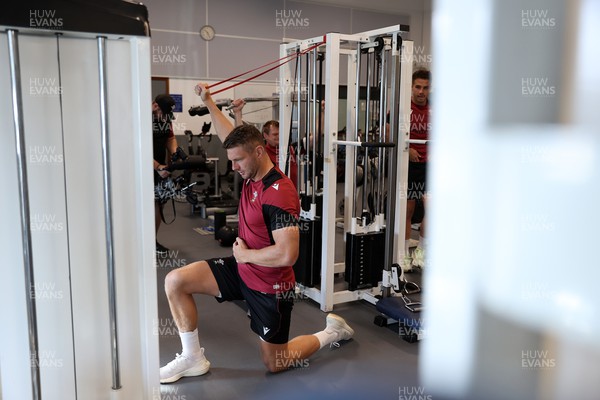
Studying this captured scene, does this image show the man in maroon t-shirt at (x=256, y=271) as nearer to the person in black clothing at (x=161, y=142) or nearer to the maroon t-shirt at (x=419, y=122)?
the maroon t-shirt at (x=419, y=122)

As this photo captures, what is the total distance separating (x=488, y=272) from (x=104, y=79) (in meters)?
1.09

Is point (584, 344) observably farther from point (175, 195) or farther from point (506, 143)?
point (175, 195)

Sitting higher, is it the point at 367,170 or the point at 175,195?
the point at 367,170

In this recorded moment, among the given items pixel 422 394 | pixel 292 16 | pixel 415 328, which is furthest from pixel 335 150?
pixel 292 16

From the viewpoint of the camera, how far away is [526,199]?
3.63 feet

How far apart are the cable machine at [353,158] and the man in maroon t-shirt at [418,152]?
12.5 inches

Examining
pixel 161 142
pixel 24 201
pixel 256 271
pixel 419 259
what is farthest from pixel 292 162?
pixel 24 201

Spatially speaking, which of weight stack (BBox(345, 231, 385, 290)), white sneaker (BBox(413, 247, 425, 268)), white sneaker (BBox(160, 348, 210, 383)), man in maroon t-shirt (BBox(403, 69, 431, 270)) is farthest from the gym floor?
man in maroon t-shirt (BBox(403, 69, 431, 270))

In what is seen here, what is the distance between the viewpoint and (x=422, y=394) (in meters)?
2.50

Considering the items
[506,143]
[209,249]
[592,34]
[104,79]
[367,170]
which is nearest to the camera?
[592,34]

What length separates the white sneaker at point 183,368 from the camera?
265cm

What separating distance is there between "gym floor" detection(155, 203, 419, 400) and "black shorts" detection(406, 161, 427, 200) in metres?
1.12

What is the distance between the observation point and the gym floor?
2594 millimetres

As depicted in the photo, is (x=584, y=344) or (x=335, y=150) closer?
(x=584, y=344)
